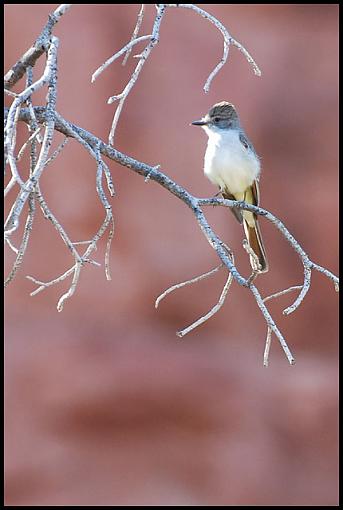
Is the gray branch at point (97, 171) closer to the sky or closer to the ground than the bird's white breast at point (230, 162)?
closer to the ground

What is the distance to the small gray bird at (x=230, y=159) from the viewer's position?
416 cm

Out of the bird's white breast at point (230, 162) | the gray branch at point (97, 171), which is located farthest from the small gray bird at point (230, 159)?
the gray branch at point (97, 171)

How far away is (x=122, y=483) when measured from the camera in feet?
21.0

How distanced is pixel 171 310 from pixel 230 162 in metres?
2.64

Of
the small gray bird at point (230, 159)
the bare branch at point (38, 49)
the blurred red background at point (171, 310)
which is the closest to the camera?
the bare branch at point (38, 49)

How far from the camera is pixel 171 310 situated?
6672mm

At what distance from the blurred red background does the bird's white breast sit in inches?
85.9

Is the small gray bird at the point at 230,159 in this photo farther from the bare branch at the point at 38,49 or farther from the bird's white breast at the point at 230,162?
the bare branch at the point at 38,49

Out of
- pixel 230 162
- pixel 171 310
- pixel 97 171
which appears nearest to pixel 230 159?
pixel 230 162

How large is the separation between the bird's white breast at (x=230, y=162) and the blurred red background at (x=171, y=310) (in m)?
2.18

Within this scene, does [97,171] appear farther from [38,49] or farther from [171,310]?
[171,310]

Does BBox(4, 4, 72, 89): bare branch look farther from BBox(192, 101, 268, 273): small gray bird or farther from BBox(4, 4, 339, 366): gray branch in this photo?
BBox(192, 101, 268, 273): small gray bird

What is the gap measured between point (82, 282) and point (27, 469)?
126cm

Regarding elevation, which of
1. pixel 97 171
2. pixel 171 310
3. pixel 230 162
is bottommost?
pixel 97 171
